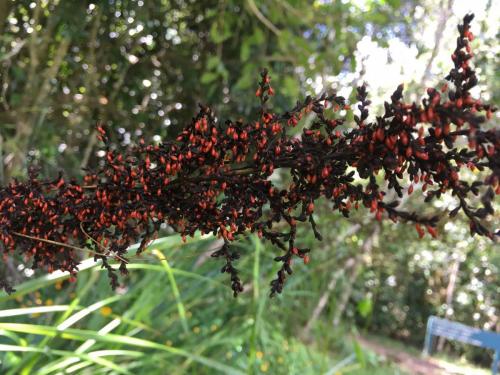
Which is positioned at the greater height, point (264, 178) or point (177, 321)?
point (264, 178)

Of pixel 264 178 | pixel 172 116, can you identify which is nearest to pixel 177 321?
pixel 172 116

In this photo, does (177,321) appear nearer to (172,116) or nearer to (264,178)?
(172,116)

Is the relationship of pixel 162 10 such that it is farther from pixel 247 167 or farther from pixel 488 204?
pixel 488 204

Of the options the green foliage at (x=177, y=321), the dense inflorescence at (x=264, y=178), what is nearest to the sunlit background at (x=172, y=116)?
the green foliage at (x=177, y=321)

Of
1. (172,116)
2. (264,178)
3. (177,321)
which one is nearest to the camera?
(264,178)

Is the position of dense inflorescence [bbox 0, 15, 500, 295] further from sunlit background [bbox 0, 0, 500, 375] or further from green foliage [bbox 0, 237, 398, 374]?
green foliage [bbox 0, 237, 398, 374]

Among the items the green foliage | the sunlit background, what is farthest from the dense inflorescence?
the green foliage

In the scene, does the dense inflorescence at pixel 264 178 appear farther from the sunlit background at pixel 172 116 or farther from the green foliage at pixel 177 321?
the green foliage at pixel 177 321

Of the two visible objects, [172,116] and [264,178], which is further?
[172,116]
